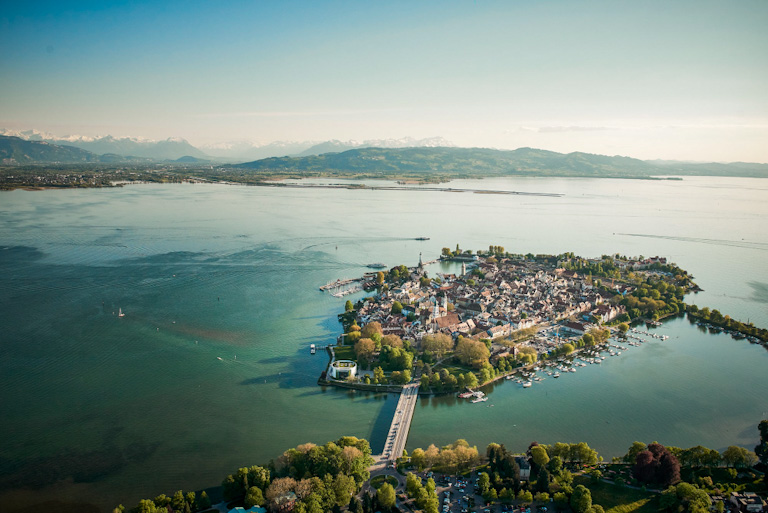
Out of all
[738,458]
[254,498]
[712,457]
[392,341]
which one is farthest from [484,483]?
[392,341]

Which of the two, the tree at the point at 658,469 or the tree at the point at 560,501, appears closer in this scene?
the tree at the point at 560,501

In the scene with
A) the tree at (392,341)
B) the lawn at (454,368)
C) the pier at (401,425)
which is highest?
the tree at (392,341)

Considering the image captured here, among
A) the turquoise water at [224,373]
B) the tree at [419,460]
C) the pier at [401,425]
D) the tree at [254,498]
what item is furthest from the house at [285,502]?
the tree at [419,460]

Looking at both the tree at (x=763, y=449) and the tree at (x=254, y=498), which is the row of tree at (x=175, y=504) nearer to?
the tree at (x=254, y=498)

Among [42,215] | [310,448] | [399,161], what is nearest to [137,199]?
[42,215]

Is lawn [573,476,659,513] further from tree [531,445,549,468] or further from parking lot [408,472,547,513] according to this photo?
parking lot [408,472,547,513]

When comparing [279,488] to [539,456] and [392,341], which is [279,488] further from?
[392,341]
